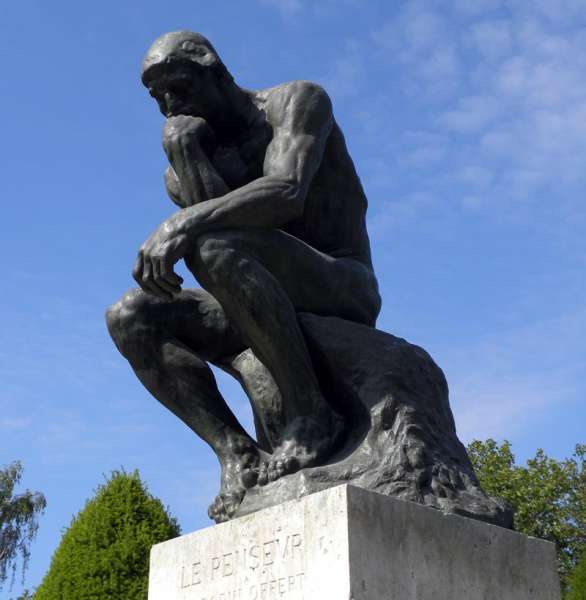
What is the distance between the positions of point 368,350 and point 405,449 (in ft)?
1.80

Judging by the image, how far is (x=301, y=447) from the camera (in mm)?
4957

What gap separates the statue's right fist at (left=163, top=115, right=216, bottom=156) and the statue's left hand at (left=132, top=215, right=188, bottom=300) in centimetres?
58

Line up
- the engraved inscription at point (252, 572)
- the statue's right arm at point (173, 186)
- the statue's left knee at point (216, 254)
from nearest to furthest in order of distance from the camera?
the engraved inscription at point (252, 572), the statue's left knee at point (216, 254), the statue's right arm at point (173, 186)

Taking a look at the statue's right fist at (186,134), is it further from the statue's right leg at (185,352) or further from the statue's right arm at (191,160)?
the statue's right leg at (185,352)

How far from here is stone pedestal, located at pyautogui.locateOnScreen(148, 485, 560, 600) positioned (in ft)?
14.0

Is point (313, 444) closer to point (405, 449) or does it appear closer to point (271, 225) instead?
point (405, 449)

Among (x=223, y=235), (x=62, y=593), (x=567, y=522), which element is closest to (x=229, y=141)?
(x=223, y=235)

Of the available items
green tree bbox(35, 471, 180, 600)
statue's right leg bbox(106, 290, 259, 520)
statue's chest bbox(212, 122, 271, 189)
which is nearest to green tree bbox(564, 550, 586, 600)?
green tree bbox(35, 471, 180, 600)

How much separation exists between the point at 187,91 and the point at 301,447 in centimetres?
201

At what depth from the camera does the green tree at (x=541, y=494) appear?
29016 millimetres

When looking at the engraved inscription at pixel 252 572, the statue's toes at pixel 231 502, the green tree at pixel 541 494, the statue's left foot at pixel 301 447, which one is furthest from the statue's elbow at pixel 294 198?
the green tree at pixel 541 494

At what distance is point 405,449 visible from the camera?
4797 millimetres

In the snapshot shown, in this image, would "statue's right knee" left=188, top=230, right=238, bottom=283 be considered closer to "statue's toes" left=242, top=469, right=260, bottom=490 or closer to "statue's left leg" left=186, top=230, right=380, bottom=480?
"statue's left leg" left=186, top=230, right=380, bottom=480

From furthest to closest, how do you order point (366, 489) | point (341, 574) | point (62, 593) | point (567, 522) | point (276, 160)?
1. point (567, 522)
2. point (62, 593)
3. point (276, 160)
4. point (366, 489)
5. point (341, 574)
